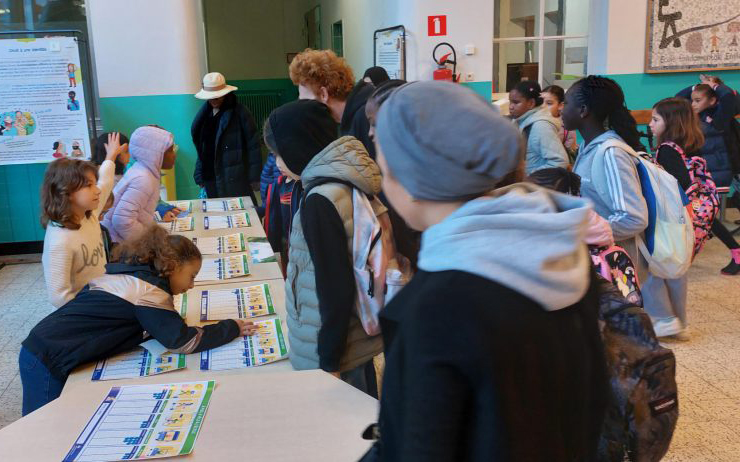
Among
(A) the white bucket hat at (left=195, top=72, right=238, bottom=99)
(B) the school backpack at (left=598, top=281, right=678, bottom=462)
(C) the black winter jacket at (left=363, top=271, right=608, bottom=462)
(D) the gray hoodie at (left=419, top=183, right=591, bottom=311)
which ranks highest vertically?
(A) the white bucket hat at (left=195, top=72, right=238, bottom=99)

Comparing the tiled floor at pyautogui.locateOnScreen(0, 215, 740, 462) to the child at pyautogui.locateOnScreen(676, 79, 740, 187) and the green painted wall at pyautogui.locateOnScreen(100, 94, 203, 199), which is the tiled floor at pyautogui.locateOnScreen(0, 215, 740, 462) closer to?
the child at pyautogui.locateOnScreen(676, 79, 740, 187)

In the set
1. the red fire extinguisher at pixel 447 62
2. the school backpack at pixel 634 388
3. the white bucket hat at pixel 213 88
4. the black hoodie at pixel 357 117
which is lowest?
the school backpack at pixel 634 388

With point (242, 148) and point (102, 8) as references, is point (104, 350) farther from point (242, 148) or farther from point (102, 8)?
point (102, 8)

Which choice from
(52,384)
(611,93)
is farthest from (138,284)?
(611,93)

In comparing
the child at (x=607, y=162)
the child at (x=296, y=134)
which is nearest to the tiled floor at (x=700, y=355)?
the child at (x=607, y=162)

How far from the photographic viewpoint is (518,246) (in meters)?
0.83

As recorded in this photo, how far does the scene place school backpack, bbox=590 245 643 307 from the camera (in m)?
2.18

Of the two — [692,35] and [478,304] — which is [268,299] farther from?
[692,35]

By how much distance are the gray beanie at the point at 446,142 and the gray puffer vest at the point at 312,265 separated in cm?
95

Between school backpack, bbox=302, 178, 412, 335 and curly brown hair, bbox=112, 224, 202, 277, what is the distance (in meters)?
0.47

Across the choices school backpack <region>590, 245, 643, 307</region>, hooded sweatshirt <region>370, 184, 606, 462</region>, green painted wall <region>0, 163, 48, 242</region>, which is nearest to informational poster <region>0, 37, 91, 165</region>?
green painted wall <region>0, 163, 48, 242</region>

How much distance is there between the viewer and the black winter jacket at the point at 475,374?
0.78 m

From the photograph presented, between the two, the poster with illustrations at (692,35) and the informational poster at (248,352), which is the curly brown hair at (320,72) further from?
the poster with illustrations at (692,35)

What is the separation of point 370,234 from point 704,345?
2.56 meters
